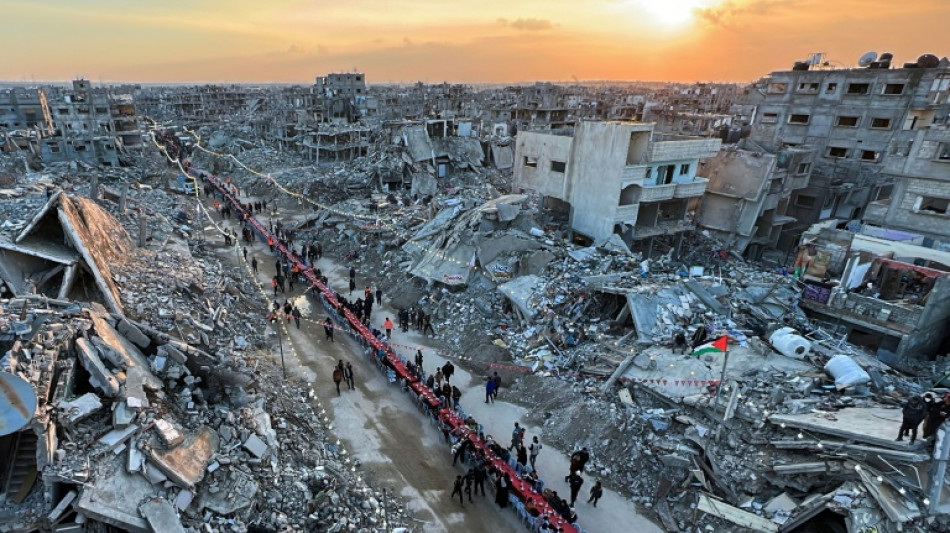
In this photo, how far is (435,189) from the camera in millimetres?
41969

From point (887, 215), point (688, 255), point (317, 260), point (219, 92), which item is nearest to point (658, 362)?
point (688, 255)

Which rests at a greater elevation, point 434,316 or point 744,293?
point 744,293

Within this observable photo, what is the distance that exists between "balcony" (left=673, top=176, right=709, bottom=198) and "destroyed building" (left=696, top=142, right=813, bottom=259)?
339cm

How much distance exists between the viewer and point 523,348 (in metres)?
19.3

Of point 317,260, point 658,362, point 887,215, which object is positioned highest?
point 887,215

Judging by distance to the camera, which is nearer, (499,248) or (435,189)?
(499,248)

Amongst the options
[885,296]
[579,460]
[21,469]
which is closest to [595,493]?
[579,460]

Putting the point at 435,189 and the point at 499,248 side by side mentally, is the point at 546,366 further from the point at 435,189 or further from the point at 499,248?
the point at 435,189

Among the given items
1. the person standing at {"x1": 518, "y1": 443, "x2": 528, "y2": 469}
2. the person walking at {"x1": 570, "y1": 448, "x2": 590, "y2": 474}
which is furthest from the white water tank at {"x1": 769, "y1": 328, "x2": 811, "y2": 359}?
the person standing at {"x1": 518, "y1": 443, "x2": 528, "y2": 469}

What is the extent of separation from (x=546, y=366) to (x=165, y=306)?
1433 cm

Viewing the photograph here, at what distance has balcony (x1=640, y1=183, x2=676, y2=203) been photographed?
2656 centimetres

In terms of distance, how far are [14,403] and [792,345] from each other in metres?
20.1

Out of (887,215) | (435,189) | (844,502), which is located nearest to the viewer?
(844,502)

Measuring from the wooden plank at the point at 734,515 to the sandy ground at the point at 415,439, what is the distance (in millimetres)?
1341
